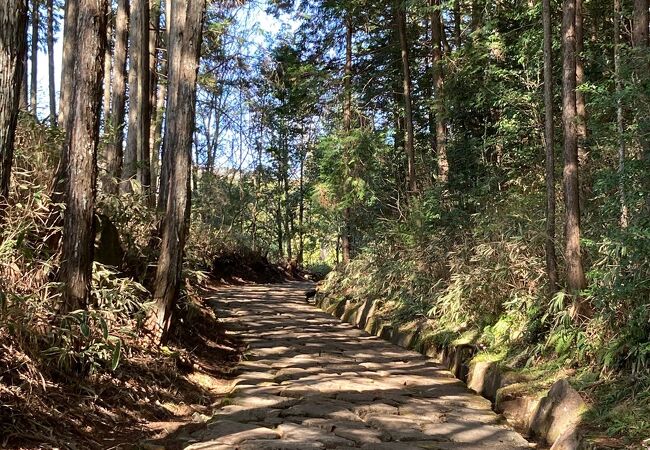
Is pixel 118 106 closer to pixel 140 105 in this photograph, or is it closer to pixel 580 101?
pixel 140 105

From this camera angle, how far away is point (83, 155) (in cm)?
471

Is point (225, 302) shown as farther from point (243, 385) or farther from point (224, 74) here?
point (243, 385)

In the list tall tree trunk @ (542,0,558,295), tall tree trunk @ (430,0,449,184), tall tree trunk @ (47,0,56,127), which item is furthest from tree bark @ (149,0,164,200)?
tall tree trunk @ (542,0,558,295)

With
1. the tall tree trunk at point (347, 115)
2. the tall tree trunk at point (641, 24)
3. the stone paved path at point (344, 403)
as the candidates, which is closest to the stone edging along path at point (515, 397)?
the stone paved path at point (344, 403)

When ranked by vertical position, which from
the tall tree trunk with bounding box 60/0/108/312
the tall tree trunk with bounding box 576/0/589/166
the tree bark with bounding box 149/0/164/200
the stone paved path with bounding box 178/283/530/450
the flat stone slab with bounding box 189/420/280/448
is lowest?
the stone paved path with bounding box 178/283/530/450

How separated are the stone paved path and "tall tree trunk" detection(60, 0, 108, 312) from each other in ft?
5.48

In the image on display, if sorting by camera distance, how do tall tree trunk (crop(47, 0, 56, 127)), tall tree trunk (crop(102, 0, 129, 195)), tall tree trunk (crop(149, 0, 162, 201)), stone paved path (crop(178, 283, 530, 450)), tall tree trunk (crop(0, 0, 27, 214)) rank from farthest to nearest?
tall tree trunk (crop(47, 0, 56, 127))
tall tree trunk (crop(149, 0, 162, 201))
tall tree trunk (crop(102, 0, 129, 195))
stone paved path (crop(178, 283, 530, 450))
tall tree trunk (crop(0, 0, 27, 214))

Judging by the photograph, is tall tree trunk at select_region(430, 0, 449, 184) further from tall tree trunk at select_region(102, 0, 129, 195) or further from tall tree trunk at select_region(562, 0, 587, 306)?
tall tree trunk at select_region(102, 0, 129, 195)

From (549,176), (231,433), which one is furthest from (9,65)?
(549,176)

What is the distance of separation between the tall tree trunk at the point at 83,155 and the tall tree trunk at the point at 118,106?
3.40 metres

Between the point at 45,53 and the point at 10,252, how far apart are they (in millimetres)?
23497

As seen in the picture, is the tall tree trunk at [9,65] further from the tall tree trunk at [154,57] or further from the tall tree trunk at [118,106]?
the tall tree trunk at [154,57]

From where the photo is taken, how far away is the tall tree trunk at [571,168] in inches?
244

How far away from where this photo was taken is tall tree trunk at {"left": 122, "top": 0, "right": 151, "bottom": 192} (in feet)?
33.7
